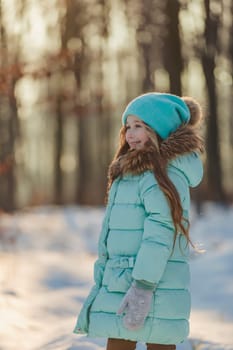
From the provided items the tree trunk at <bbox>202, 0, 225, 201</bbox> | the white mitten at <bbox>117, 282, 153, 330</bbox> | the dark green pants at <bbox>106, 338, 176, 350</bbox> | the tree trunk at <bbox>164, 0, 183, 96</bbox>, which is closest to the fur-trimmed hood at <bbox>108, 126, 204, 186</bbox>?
the white mitten at <bbox>117, 282, 153, 330</bbox>

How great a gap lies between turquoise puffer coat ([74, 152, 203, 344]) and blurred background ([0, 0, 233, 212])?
444 centimetres

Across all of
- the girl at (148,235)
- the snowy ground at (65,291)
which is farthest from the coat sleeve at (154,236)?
the snowy ground at (65,291)

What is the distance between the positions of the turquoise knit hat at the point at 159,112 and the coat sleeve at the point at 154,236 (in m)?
0.29

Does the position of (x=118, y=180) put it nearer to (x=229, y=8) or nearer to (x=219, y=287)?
(x=219, y=287)

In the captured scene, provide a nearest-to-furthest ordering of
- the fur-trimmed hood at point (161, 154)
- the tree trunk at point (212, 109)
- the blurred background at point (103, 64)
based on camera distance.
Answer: the fur-trimmed hood at point (161, 154)
the blurred background at point (103, 64)
the tree trunk at point (212, 109)

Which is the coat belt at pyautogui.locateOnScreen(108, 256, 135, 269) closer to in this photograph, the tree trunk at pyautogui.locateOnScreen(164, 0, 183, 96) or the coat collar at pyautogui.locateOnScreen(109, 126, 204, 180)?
the coat collar at pyautogui.locateOnScreen(109, 126, 204, 180)

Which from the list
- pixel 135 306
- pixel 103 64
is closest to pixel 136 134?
pixel 135 306

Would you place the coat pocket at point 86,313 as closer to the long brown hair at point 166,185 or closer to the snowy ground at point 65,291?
the long brown hair at point 166,185

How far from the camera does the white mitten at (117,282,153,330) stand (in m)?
3.44

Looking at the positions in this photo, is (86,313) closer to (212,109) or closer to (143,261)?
(143,261)

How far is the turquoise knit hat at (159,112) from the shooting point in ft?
12.2

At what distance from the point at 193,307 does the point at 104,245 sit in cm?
409

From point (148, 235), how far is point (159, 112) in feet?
2.05

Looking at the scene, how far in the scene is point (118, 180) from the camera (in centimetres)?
375
